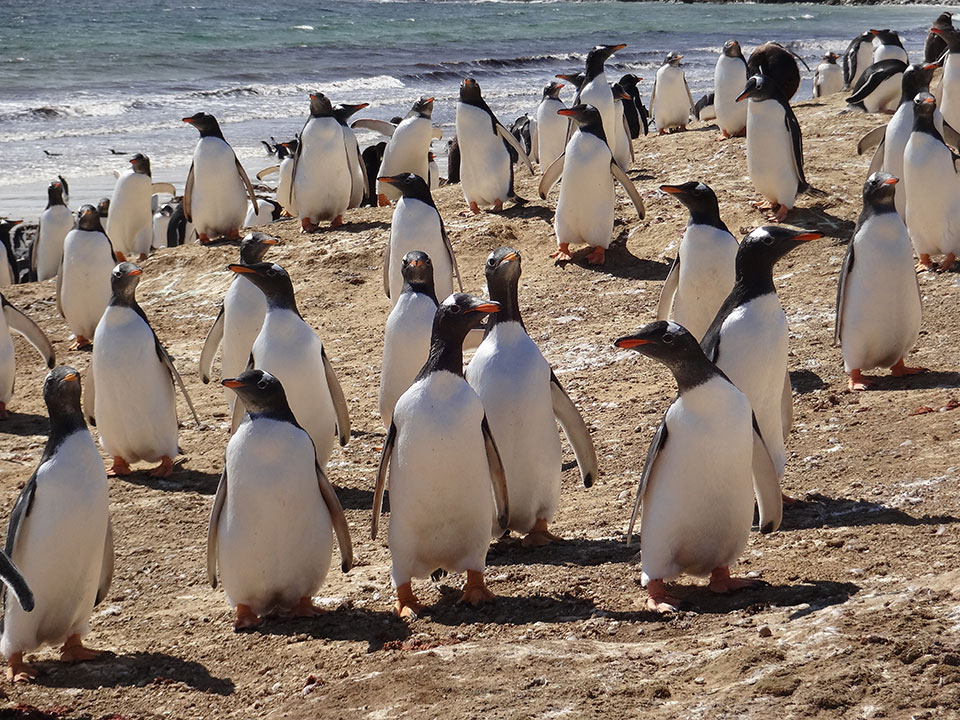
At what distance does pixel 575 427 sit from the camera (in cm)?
559

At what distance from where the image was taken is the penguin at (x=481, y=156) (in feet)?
40.5

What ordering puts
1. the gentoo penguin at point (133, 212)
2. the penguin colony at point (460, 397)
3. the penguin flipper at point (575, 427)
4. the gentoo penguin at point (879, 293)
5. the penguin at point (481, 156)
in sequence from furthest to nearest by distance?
the gentoo penguin at point (133, 212) < the penguin at point (481, 156) < the gentoo penguin at point (879, 293) < the penguin flipper at point (575, 427) < the penguin colony at point (460, 397)

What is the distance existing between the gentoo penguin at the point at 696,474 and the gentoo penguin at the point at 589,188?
5.62 metres

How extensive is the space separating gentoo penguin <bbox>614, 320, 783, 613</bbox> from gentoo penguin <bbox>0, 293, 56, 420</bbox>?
550 centimetres

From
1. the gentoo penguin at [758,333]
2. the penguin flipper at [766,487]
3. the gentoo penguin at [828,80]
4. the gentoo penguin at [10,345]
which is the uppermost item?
the gentoo penguin at [828,80]

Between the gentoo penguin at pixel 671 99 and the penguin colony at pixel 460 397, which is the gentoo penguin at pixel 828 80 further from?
the penguin colony at pixel 460 397

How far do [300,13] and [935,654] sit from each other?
59.3m

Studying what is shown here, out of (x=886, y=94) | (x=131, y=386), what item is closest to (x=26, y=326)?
(x=131, y=386)

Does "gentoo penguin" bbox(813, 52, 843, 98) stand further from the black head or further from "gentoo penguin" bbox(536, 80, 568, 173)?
the black head

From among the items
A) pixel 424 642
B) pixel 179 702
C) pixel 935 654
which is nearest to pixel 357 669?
pixel 424 642

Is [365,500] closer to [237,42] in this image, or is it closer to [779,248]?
[779,248]

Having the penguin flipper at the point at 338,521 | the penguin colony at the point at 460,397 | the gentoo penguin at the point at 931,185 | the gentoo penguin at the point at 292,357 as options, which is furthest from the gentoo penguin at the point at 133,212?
the penguin flipper at the point at 338,521

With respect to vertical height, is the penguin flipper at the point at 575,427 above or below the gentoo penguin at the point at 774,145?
below

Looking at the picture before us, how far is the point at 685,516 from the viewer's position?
4.65 m
